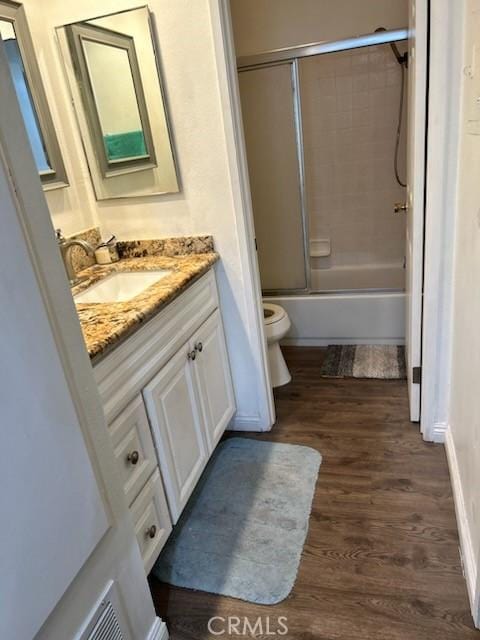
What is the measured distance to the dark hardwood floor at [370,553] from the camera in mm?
1312

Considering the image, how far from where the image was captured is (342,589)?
55.6 inches

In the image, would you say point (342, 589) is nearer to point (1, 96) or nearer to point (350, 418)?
point (350, 418)

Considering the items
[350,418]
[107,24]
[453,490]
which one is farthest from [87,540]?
[107,24]

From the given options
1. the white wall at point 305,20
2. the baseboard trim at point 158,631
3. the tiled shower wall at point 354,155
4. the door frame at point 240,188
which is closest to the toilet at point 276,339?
the door frame at point 240,188

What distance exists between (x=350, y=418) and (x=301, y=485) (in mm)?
522

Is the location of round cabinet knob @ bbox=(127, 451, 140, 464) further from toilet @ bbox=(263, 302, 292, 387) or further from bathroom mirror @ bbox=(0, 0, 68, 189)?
toilet @ bbox=(263, 302, 292, 387)

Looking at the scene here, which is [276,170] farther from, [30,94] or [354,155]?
[30,94]

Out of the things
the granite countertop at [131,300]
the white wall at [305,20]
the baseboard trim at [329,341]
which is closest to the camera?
the granite countertop at [131,300]

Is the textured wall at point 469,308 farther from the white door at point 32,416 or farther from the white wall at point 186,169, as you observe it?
the white door at point 32,416

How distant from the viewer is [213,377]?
6.35ft

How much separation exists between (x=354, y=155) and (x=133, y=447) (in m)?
2.78

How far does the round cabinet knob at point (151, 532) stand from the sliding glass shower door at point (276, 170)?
2017 mm

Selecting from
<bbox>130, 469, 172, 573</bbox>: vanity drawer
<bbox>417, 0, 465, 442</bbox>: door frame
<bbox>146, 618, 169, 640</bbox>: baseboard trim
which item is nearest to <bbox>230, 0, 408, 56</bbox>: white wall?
<bbox>417, 0, 465, 442</bbox>: door frame

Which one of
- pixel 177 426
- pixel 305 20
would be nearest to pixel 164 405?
pixel 177 426
